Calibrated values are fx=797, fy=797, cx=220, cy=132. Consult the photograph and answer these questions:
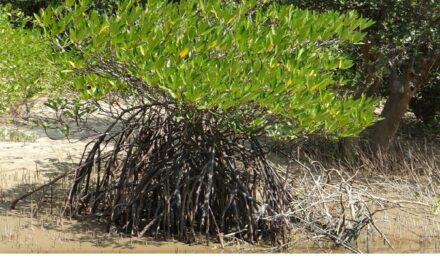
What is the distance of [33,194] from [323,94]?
3835 millimetres

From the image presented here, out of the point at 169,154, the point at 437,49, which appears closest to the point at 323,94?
the point at 169,154

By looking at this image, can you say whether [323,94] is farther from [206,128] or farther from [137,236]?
[137,236]

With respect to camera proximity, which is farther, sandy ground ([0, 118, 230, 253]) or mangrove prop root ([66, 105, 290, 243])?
mangrove prop root ([66, 105, 290, 243])

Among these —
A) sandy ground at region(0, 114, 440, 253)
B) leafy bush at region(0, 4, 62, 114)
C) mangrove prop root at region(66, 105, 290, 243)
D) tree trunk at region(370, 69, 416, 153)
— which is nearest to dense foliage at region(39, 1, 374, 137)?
mangrove prop root at region(66, 105, 290, 243)

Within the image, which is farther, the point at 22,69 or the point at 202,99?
the point at 22,69

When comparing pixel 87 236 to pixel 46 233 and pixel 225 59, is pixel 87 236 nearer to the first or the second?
pixel 46 233

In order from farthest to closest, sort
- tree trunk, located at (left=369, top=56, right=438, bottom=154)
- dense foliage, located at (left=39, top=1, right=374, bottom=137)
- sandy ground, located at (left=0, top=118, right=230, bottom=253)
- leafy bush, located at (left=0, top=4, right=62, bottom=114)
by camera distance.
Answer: tree trunk, located at (left=369, top=56, right=438, bottom=154) < leafy bush, located at (left=0, top=4, right=62, bottom=114) < sandy ground, located at (left=0, top=118, right=230, bottom=253) < dense foliage, located at (left=39, top=1, right=374, bottom=137)

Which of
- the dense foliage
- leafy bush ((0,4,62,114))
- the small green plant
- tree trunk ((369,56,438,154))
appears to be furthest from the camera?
the small green plant

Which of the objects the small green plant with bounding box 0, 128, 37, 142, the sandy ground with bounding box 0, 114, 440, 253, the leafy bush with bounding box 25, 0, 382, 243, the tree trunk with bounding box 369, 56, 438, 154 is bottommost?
the sandy ground with bounding box 0, 114, 440, 253

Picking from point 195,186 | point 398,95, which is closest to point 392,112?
point 398,95

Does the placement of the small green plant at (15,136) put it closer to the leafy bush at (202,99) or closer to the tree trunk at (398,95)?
the leafy bush at (202,99)

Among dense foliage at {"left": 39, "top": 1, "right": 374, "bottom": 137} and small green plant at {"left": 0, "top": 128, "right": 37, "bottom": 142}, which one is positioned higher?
small green plant at {"left": 0, "top": 128, "right": 37, "bottom": 142}

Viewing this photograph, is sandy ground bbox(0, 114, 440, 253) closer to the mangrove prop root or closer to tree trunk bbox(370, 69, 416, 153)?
the mangrove prop root

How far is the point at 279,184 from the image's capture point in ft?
25.8
